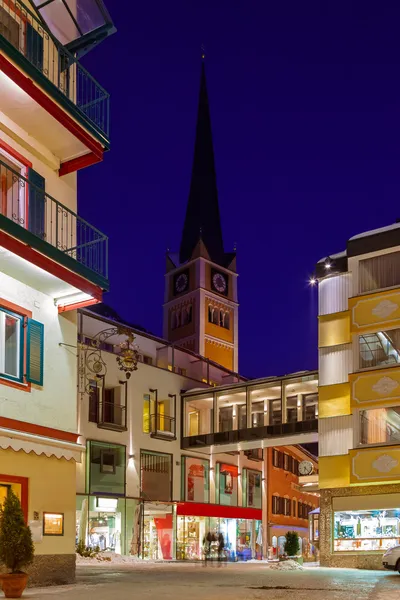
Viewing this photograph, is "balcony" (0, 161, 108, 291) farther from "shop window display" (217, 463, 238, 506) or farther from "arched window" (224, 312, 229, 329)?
"arched window" (224, 312, 229, 329)

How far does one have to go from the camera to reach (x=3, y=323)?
60.0 ft

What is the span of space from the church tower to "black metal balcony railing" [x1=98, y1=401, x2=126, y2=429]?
5829cm

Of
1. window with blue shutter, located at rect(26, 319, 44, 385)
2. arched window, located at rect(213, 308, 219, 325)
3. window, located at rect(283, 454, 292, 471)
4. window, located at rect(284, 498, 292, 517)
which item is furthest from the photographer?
arched window, located at rect(213, 308, 219, 325)

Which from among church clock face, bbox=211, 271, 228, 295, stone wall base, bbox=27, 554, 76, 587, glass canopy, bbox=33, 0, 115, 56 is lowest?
stone wall base, bbox=27, 554, 76, 587

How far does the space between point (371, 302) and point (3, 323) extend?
61.2 ft

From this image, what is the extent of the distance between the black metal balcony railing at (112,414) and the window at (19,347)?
83.8ft

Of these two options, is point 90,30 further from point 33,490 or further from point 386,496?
point 386,496

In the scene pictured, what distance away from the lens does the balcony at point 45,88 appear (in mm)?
18062

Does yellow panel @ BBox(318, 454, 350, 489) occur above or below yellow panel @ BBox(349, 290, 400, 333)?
below

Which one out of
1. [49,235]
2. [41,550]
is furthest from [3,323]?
[41,550]

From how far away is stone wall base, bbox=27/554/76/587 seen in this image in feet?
59.7

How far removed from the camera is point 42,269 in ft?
60.4

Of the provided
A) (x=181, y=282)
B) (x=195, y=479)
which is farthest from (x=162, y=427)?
(x=181, y=282)

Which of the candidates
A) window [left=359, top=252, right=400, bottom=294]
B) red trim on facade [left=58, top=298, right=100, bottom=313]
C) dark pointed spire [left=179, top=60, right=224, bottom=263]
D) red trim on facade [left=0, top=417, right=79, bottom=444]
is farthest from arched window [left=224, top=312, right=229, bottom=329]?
red trim on facade [left=0, top=417, right=79, bottom=444]
